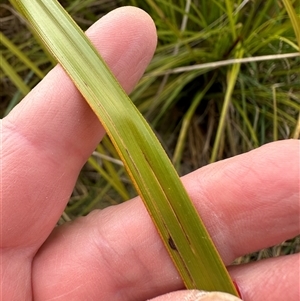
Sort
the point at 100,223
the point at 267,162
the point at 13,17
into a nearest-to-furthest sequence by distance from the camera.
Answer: the point at 267,162
the point at 100,223
the point at 13,17

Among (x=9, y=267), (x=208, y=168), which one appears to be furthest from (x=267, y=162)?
(x=9, y=267)

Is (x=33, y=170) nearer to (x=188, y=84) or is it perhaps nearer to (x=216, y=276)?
(x=216, y=276)

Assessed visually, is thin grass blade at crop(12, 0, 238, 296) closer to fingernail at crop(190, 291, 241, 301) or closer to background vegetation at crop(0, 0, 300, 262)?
fingernail at crop(190, 291, 241, 301)

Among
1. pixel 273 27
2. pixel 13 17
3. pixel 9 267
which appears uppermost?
pixel 13 17

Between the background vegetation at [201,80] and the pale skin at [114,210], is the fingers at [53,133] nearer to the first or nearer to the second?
the pale skin at [114,210]

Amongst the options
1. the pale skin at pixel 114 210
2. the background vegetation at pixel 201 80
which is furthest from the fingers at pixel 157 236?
the background vegetation at pixel 201 80

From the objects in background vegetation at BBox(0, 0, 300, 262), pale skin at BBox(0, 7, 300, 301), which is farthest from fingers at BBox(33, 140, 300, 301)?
background vegetation at BBox(0, 0, 300, 262)
